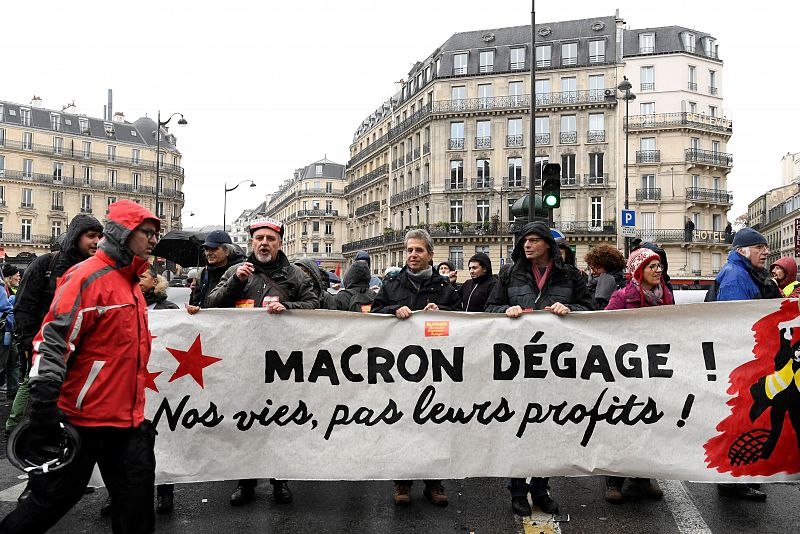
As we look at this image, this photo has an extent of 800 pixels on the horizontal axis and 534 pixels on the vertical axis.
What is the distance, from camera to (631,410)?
16.3 feet

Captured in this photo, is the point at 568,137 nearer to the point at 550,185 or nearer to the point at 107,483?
the point at 550,185

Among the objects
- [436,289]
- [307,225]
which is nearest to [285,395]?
[436,289]

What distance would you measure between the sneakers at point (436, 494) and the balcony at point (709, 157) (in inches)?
2191

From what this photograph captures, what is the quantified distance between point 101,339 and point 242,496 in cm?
212

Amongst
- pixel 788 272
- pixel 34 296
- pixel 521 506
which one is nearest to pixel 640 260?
pixel 521 506

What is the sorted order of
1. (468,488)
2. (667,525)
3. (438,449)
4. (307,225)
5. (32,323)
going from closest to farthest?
(667,525)
(438,449)
(468,488)
(32,323)
(307,225)

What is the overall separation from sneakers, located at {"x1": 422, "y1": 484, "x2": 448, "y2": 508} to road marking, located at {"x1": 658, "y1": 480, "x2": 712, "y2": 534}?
159cm

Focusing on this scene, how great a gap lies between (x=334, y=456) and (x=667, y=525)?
2.30m

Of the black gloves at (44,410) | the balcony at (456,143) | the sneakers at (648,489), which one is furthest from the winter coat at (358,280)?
the balcony at (456,143)

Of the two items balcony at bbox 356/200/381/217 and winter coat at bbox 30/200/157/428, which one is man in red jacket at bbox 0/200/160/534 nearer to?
winter coat at bbox 30/200/157/428

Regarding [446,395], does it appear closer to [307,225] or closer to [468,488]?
[468,488]

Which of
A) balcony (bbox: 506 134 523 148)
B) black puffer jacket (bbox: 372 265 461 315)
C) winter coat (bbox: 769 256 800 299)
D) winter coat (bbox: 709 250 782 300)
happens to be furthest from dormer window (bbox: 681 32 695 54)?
black puffer jacket (bbox: 372 265 461 315)

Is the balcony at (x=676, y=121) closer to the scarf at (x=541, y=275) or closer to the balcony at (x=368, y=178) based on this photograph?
the balcony at (x=368, y=178)

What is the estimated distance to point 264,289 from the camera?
18.0 ft
